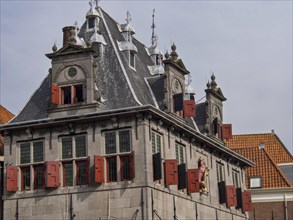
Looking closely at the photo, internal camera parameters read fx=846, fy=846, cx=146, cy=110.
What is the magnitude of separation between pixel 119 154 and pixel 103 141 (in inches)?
38.0

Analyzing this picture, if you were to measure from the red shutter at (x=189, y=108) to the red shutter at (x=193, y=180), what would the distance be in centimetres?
326

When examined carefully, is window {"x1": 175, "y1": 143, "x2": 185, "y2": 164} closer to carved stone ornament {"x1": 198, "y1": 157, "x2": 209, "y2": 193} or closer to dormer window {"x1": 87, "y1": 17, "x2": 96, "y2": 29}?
carved stone ornament {"x1": 198, "y1": 157, "x2": 209, "y2": 193}

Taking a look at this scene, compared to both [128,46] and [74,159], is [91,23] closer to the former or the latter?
[128,46]

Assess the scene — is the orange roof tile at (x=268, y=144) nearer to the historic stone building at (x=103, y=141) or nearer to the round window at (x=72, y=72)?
the historic stone building at (x=103, y=141)

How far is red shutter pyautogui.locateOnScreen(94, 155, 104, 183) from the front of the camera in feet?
116

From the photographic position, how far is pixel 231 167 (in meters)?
44.6

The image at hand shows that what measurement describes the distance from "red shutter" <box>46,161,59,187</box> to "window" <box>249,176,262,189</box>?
22.2m

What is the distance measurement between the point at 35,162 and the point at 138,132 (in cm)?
490

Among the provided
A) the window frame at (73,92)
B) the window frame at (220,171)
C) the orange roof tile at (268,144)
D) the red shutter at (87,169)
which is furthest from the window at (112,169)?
the orange roof tile at (268,144)

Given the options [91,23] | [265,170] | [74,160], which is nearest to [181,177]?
[74,160]

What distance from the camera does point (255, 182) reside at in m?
55.8

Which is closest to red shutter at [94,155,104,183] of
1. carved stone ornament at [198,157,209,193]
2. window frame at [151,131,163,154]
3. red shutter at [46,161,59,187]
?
red shutter at [46,161,59,187]

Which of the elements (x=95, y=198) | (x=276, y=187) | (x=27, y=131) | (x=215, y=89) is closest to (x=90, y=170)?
(x=95, y=198)

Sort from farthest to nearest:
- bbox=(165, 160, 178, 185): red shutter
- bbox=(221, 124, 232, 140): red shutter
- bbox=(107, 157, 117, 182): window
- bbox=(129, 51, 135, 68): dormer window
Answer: bbox=(221, 124, 232, 140): red shutter < bbox=(129, 51, 135, 68): dormer window < bbox=(165, 160, 178, 185): red shutter < bbox=(107, 157, 117, 182): window
